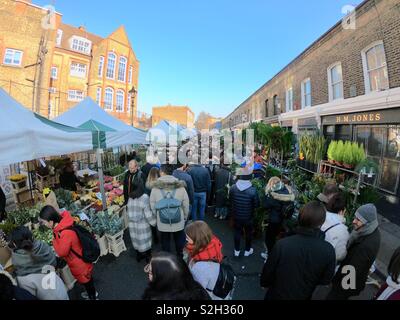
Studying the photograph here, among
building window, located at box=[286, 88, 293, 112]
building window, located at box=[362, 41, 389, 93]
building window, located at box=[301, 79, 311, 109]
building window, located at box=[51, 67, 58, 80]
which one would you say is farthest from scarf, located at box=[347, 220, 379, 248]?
building window, located at box=[51, 67, 58, 80]

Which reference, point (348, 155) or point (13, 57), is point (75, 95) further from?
point (348, 155)

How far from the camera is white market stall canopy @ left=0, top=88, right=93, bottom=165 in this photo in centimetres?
286

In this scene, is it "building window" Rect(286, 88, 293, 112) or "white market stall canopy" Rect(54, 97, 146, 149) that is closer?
"white market stall canopy" Rect(54, 97, 146, 149)

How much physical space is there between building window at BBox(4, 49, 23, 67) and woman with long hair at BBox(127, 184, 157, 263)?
20.2m

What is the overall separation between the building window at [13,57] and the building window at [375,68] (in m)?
22.1

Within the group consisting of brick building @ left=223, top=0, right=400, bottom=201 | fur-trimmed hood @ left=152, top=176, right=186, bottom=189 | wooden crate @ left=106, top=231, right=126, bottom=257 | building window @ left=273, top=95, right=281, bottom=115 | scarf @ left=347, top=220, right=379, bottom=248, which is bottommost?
wooden crate @ left=106, top=231, right=126, bottom=257

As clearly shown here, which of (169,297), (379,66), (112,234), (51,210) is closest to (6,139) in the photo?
(51,210)

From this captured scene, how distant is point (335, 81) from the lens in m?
10.4

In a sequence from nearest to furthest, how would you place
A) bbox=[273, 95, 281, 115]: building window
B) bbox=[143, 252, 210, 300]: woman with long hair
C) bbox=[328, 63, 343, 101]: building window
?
bbox=[143, 252, 210, 300]: woman with long hair < bbox=[328, 63, 343, 101]: building window < bbox=[273, 95, 281, 115]: building window

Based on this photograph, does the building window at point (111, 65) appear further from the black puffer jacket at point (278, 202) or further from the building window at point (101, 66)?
the black puffer jacket at point (278, 202)

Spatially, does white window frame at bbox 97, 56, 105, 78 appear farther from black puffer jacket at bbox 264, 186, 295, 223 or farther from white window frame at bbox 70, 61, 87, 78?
black puffer jacket at bbox 264, 186, 295, 223

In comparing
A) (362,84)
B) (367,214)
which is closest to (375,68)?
(362,84)

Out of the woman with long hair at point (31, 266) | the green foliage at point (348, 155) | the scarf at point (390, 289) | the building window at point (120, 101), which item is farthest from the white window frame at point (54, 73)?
the scarf at point (390, 289)

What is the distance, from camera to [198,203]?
5305 mm
